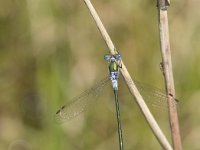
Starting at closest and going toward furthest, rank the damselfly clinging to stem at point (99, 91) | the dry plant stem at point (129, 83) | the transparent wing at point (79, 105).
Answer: the dry plant stem at point (129, 83) → the damselfly clinging to stem at point (99, 91) → the transparent wing at point (79, 105)

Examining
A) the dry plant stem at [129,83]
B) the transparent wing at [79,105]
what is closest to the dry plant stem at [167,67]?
the dry plant stem at [129,83]

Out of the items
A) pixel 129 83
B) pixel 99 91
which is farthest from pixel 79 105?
pixel 129 83

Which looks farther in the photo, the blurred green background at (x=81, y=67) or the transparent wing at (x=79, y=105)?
the blurred green background at (x=81, y=67)

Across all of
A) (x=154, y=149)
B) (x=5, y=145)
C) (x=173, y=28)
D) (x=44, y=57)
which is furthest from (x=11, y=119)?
(x=173, y=28)

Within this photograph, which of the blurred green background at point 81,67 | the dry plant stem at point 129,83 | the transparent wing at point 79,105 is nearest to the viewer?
the dry plant stem at point 129,83

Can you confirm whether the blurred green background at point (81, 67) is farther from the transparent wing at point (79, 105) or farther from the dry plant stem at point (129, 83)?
the dry plant stem at point (129, 83)

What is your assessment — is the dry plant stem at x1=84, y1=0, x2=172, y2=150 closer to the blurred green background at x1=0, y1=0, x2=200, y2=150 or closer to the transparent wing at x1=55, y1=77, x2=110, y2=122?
the transparent wing at x1=55, y1=77, x2=110, y2=122

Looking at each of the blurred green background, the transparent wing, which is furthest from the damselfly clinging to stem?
the blurred green background

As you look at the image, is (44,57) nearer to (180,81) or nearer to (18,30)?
(18,30)
